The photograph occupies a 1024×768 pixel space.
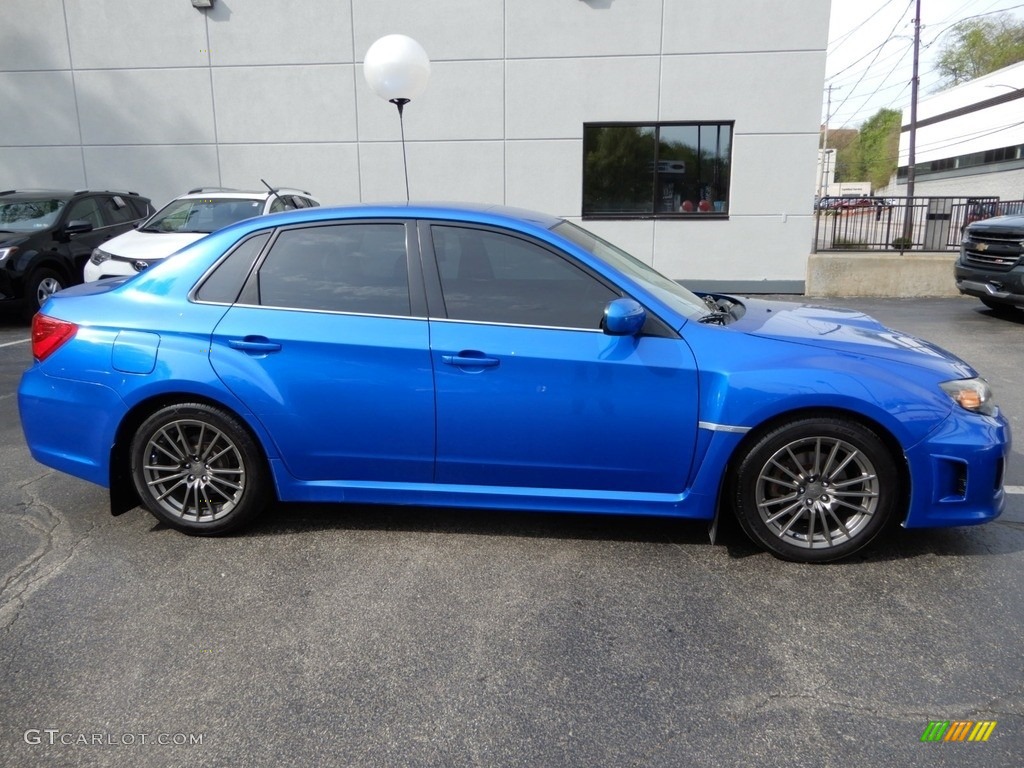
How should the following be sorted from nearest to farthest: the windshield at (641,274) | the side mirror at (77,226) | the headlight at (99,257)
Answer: the windshield at (641,274) → the headlight at (99,257) → the side mirror at (77,226)

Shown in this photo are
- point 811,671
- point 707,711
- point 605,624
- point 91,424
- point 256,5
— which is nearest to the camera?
point 707,711

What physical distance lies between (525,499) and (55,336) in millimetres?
2460

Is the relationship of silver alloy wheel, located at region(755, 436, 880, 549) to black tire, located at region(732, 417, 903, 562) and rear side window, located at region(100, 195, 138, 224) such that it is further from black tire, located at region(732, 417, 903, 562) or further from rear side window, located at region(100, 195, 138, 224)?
rear side window, located at region(100, 195, 138, 224)

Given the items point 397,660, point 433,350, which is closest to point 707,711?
point 397,660

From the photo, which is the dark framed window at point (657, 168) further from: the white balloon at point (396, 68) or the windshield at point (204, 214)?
the windshield at point (204, 214)

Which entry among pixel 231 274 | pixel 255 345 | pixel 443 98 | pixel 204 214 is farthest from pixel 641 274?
pixel 443 98

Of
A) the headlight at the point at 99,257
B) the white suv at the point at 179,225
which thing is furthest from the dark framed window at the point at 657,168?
the headlight at the point at 99,257

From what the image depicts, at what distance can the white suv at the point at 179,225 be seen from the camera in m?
8.58

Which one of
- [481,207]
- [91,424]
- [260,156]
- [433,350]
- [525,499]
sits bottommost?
[525,499]

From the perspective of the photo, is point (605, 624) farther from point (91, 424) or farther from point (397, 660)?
point (91, 424)

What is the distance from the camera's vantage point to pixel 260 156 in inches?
520

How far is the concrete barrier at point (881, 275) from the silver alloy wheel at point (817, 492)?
33.6ft

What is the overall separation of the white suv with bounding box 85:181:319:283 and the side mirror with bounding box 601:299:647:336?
6.17 metres

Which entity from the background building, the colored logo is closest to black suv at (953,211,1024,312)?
the colored logo
